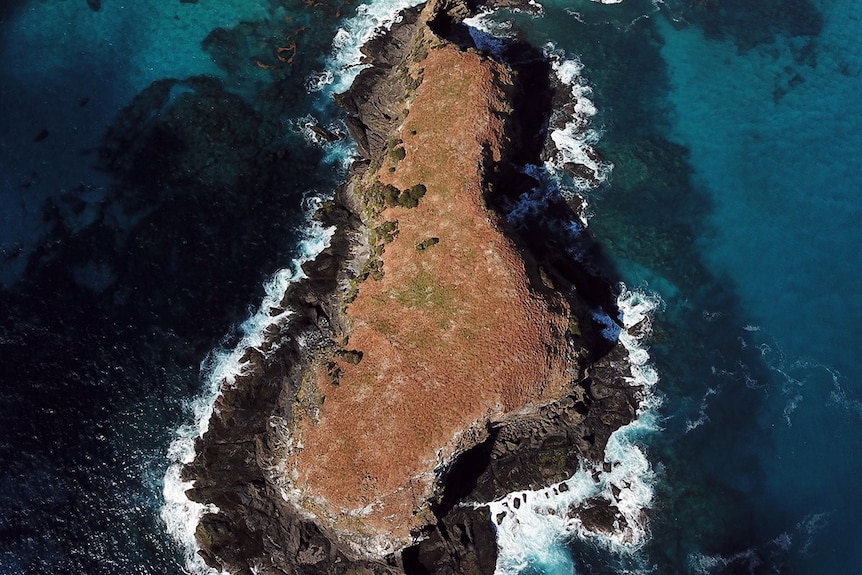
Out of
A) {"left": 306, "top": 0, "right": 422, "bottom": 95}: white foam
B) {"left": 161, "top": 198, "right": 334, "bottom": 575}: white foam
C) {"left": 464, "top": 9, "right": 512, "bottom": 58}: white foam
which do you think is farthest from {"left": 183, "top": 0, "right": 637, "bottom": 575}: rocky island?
{"left": 306, "top": 0, "right": 422, "bottom": 95}: white foam

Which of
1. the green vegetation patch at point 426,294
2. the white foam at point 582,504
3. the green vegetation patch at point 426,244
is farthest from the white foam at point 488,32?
the white foam at point 582,504

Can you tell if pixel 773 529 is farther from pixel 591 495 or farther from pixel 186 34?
pixel 186 34

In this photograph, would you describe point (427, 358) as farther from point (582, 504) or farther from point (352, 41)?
point (352, 41)

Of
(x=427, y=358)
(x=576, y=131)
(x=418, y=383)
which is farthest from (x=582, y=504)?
(x=576, y=131)

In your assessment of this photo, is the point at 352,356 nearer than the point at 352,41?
Yes

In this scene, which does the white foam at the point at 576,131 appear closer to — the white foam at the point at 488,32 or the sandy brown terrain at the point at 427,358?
the white foam at the point at 488,32

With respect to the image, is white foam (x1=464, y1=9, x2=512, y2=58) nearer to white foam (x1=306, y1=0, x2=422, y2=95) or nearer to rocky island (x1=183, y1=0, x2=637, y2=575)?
white foam (x1=306, y1=0, x2=422, y2=95)
